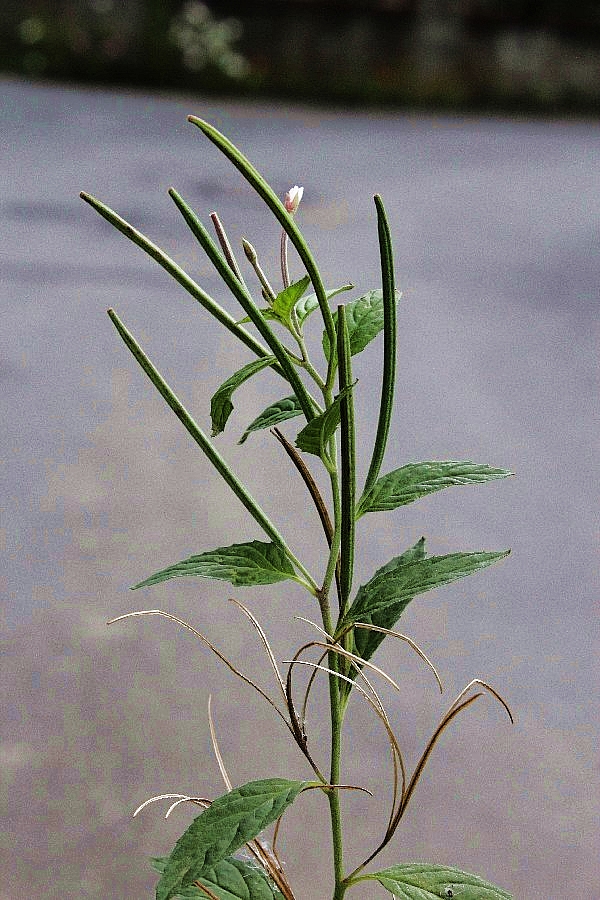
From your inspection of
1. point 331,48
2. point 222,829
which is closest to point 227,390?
point 222,829

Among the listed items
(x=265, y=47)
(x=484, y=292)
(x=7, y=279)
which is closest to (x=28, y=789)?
(x=7, y=279)

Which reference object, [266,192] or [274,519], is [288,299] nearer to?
[266,192]

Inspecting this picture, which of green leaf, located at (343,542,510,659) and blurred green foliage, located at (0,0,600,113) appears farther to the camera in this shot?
blurred green foliage, located at (0,0,600,113)

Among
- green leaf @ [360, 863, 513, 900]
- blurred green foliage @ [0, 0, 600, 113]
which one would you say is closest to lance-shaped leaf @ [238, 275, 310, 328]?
green leaf @ [360, 863, 513, 900]

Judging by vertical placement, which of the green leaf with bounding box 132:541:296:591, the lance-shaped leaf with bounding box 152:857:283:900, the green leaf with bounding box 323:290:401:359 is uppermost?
the green leaf with bounding box 323:290:401:359

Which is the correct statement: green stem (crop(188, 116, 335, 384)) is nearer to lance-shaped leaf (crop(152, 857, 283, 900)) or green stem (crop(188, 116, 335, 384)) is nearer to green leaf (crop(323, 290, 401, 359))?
green leaf (crop(323, 290, 401, 359))

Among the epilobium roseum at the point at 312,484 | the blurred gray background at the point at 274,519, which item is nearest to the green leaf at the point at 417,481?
the epilobium roseum at the point at 312,484
